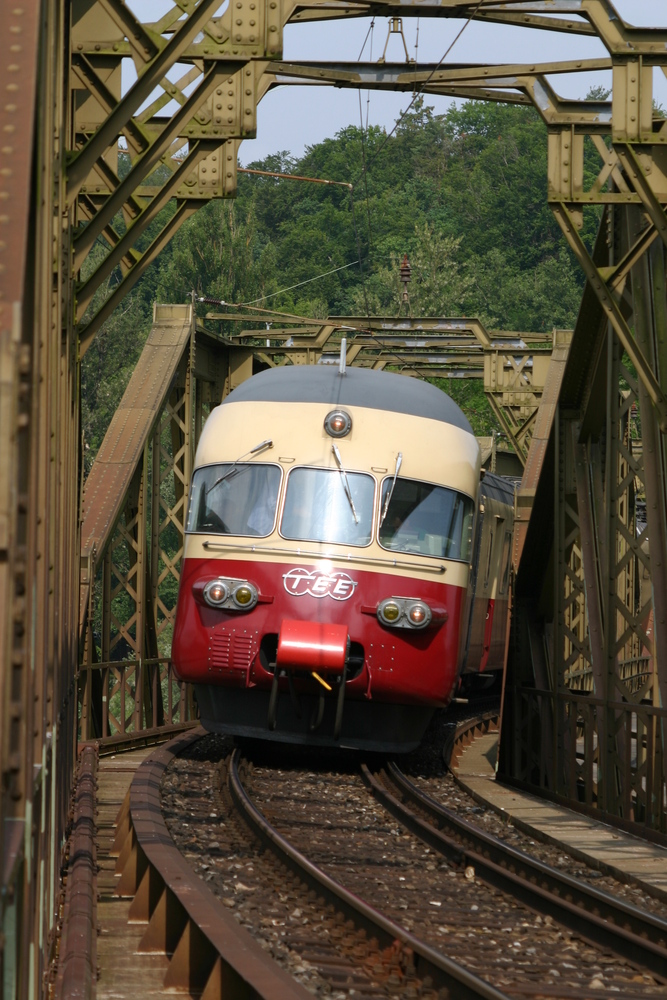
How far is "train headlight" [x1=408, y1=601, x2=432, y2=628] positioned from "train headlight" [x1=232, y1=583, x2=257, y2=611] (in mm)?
1361

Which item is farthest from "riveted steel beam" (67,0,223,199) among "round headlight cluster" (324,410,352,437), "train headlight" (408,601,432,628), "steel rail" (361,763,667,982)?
"train headlight" (408,601,432,628)

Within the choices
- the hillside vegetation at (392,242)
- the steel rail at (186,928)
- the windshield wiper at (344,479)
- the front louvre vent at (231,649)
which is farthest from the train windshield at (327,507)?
the hillside vegetation at (392,242)

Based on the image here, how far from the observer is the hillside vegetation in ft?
205

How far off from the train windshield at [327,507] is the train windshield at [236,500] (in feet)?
0.55

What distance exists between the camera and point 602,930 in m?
6.73

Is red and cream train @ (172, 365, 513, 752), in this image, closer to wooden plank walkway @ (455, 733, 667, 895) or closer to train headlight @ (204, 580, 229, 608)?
train headlight @ (204, 580, 229, 608)

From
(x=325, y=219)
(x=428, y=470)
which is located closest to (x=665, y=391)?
(x=428, y=470)

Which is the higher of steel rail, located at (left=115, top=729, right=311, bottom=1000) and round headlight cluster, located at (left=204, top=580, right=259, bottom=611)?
round headlight cluster, located at (left=204, top=580, right=259, bottom=611)

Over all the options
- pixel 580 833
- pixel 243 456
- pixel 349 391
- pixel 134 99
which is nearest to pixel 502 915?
pixel 580 833

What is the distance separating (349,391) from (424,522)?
4.74ft

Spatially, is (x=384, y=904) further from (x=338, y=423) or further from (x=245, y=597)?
(x=338, y=423)

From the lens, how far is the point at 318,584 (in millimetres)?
11820

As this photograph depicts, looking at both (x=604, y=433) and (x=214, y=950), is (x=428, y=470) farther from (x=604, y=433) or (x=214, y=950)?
(x=214, y=950)

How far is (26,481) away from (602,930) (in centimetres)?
478
